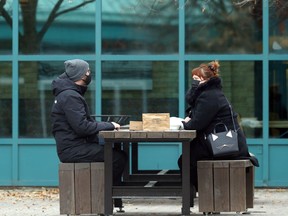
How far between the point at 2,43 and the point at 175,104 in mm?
2657

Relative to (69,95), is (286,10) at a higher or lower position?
higher

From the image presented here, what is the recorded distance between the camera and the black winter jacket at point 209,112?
959 cm

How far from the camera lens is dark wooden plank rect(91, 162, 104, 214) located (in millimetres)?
9500

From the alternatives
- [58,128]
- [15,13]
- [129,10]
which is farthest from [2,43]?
[58,128]

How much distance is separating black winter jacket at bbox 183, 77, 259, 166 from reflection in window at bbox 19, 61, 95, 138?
4809 millimetres

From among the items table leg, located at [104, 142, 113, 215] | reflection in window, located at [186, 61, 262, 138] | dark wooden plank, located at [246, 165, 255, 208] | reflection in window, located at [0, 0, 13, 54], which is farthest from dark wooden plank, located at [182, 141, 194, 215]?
reflection in window, located at [0, 0, 13, 54]

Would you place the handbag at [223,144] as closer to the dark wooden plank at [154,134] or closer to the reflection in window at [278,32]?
the dark wooden plank at [154,134]

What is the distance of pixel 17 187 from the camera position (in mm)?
14367

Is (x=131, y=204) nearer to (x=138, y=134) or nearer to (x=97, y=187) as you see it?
(x=97, y=187)

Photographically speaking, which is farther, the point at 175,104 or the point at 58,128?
the point at 175,104

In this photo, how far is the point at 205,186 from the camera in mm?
9594

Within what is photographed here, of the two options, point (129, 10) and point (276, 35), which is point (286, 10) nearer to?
point (276, 35)

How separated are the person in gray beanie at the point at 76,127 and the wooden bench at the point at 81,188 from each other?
0.09 metres

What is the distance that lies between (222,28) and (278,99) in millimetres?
1295
